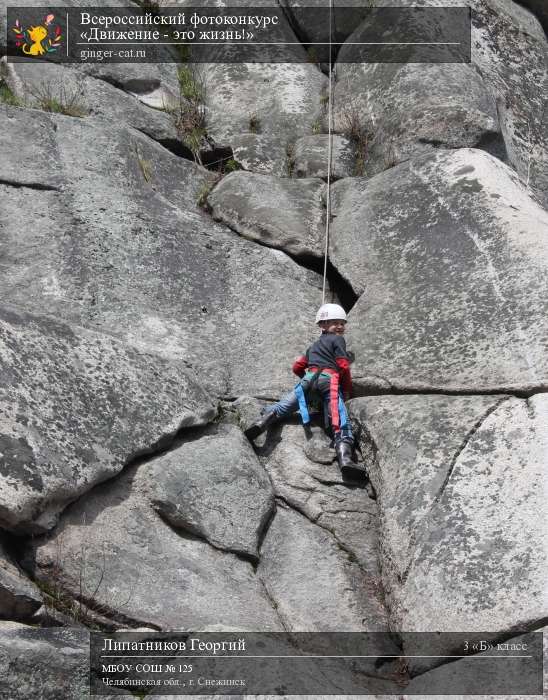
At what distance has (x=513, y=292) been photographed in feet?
27.0

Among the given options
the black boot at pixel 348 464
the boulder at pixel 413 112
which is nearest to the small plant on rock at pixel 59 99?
the boulder at pixel 413 112

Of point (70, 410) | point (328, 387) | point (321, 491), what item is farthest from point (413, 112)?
point (70, 410)

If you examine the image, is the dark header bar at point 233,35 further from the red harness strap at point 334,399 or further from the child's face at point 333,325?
the red harness strap at point 334,399

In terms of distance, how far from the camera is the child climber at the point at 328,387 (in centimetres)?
798

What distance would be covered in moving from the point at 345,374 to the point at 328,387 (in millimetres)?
229

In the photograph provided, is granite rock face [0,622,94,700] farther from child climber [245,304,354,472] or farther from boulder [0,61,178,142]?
boulder [0,61,178,142]

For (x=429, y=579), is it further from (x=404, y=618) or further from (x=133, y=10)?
(x=133, y=10)

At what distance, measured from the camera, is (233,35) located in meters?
12.1

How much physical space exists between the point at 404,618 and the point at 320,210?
14.2ft

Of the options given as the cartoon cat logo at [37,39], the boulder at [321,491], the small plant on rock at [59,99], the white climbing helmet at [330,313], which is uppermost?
the cartoon cat logo at [37,39]

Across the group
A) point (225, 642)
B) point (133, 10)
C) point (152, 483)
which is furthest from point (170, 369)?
point (133, 10)

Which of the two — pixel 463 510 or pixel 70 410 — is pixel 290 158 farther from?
pixel 463 510

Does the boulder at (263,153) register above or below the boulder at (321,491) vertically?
above

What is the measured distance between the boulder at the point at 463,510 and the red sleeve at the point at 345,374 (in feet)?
1.43
